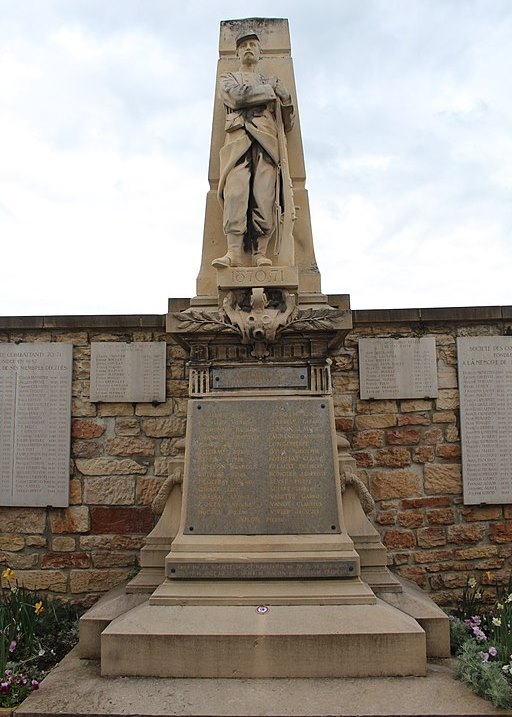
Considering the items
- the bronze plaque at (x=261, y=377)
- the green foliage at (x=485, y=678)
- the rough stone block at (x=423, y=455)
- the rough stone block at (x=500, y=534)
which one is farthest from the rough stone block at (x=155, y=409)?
the green foliage at (x=485, y=678)

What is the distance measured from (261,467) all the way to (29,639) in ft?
6.32

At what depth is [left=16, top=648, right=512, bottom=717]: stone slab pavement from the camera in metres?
2.68

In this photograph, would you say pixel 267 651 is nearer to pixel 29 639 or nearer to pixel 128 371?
pixel 29 639

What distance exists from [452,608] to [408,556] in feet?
1.75

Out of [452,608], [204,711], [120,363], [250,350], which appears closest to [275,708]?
[204,711]

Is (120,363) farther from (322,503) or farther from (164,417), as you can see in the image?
(322,503)

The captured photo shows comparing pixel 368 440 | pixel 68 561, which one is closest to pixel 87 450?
pixel 68 561

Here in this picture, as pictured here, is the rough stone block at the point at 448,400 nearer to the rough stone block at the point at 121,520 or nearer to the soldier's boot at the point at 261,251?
the soldier's boot at the point at 261,251

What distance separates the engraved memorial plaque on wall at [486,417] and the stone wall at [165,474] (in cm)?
9

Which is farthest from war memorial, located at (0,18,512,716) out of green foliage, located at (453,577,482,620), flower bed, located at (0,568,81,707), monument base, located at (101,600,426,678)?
flower bed, located at (0,568,81,707)

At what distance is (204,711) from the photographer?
105 inches

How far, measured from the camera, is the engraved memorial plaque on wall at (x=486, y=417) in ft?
18.2

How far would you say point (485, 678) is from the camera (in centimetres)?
287

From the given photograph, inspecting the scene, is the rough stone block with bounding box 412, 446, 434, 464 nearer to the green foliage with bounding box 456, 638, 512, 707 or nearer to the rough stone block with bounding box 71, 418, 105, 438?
Answer: the green foliage with bounding box 456, 638, 512, 707
